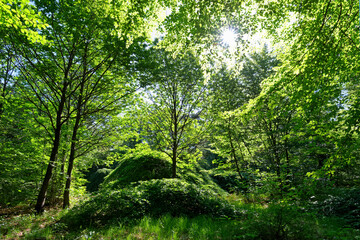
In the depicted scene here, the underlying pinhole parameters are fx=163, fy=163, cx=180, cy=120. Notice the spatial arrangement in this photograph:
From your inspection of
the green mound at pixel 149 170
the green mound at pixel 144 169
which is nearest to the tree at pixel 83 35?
the green mound at pixel 144 169

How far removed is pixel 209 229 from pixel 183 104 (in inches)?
215

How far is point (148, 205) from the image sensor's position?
17.9 ft

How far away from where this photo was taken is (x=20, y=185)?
7109mm

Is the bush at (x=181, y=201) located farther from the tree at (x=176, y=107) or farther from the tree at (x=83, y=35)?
the tree at (x=83, y=35)

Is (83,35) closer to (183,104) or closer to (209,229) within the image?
(183,104)

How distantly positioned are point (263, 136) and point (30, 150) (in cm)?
1226

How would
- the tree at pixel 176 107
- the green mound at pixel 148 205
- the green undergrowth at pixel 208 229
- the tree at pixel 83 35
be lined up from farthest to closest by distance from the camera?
1. the tree at pixel 176 107
2. the green mound at pixel 148 205
3. the tree at pixel 83 35
4. the green undergrowth at pixel 208 229

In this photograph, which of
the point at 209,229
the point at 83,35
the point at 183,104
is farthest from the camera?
the point at 183,104

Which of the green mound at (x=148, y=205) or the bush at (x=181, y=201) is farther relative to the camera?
the bush at (x=181, y=201)

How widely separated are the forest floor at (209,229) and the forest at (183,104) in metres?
0.03

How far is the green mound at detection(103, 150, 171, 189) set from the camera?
325 inches

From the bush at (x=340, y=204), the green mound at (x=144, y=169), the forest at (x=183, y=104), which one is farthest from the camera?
the green mound at (x=144, y=169)

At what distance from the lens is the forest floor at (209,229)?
9.98 ft

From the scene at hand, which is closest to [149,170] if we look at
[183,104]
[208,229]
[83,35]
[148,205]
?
[148,205]
